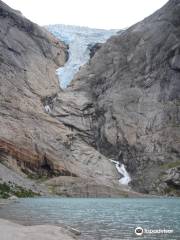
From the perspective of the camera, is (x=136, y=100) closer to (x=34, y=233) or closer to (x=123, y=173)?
(x=123, y=173)

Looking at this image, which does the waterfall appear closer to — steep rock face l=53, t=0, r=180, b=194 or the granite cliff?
the granite cliff

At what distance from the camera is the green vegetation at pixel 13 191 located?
7741cm

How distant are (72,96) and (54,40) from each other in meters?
41.3

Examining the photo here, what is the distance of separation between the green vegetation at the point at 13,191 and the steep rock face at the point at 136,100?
3475 cm

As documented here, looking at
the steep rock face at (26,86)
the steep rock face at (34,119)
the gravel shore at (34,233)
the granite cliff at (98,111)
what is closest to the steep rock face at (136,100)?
the granite cliff at (98,111)

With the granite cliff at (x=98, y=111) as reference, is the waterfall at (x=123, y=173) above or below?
below

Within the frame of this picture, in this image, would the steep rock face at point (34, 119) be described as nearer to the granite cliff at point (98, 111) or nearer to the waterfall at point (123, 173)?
the granite cliff at point (98, 111)

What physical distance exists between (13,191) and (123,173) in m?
46.4

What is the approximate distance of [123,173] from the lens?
4904 inches

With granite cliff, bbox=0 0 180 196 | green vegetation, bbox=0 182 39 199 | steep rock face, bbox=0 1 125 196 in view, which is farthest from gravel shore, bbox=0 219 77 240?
granite cliff, bbox=0 0 180 196

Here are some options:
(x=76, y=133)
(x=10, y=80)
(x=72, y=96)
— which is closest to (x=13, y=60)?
(x=10, y=80)

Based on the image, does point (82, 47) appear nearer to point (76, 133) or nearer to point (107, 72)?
point (107, 72)

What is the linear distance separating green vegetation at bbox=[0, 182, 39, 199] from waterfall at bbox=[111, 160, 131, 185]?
3357cm

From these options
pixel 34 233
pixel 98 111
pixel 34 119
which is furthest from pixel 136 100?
pixel 34 233
